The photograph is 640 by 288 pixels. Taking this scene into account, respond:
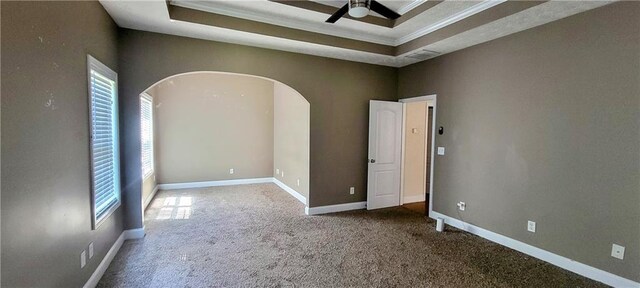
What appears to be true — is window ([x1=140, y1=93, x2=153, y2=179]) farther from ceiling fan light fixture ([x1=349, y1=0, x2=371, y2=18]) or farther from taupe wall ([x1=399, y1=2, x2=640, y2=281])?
taupe wall ([x1=399, y1=2, x2=640, y2=281])

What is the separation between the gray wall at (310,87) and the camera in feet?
Answer: 11.6

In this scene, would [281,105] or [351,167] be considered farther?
[281,105]

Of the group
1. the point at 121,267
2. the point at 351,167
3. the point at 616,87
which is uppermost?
the point at 616,87

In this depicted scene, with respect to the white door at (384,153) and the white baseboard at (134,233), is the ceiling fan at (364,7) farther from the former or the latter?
the white baseboard at (134,233)

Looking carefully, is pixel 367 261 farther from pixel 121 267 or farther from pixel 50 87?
pixel 50 87

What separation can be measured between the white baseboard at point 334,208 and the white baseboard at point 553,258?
1.53 meters

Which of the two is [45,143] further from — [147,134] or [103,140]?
[147,134]

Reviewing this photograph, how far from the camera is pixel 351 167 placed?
197 inches

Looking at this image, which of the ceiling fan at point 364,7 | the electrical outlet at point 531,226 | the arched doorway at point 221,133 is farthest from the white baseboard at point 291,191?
the ceiling fan at point 364,7

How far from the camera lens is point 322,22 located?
146 inches

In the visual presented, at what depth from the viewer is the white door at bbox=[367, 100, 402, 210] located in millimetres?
4973

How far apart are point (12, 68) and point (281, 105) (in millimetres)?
5270

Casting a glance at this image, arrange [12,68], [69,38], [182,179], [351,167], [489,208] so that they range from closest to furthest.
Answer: [12,68] → [69,38] → [489,208] → [351,167] → [182,179]

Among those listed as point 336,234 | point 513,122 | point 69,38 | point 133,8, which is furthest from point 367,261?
point 133,8
